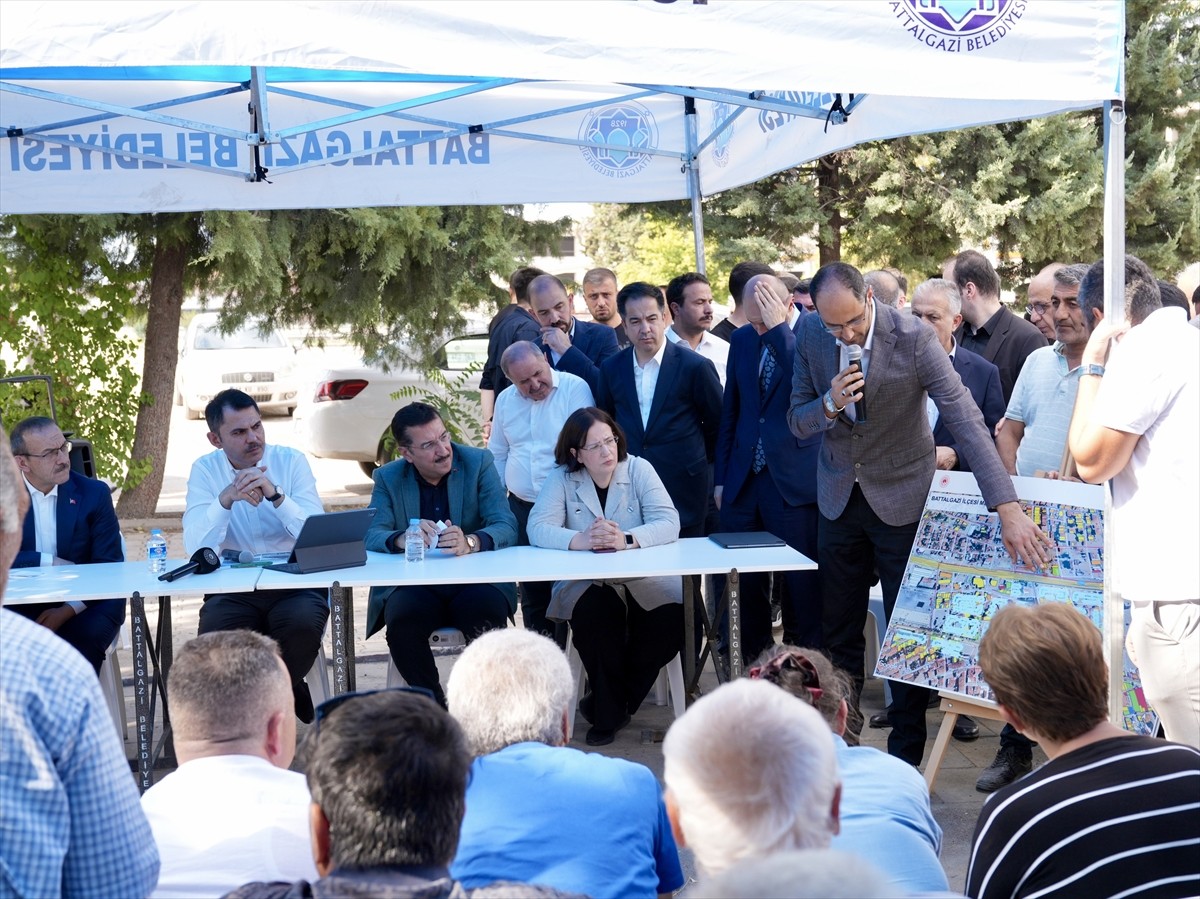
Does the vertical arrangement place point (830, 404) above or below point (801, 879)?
above

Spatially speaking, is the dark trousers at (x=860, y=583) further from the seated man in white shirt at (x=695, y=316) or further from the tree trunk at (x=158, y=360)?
the tree trunk at (x=158, y=360)

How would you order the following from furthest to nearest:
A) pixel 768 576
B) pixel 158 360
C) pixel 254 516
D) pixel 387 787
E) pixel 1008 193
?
pixel 1008 193 → pixel 158 360 → pixel 768 576 → pixel 254 516 → pixel 387 787

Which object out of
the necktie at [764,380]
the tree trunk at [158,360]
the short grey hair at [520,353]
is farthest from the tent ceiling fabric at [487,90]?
the tree trunk at [158,360]

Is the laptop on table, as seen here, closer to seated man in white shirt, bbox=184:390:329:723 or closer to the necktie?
seated man in white shirt, bbox=184:390:329:723

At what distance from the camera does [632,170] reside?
7.37 metres

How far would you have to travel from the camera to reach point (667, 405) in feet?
18.8

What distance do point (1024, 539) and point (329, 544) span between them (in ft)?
8.02

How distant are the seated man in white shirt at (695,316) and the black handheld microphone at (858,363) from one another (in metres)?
1.71

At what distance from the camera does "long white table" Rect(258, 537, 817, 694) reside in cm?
449

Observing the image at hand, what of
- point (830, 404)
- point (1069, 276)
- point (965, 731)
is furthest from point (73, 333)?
point (1069, 276)

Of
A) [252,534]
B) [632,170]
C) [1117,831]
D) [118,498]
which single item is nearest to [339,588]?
[252,534]

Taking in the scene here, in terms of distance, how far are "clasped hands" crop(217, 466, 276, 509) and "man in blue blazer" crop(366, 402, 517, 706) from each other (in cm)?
Answer: 45

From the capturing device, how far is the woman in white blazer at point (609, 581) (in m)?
5.06

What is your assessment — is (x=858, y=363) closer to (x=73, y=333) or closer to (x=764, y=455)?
(x=764, y=455)
